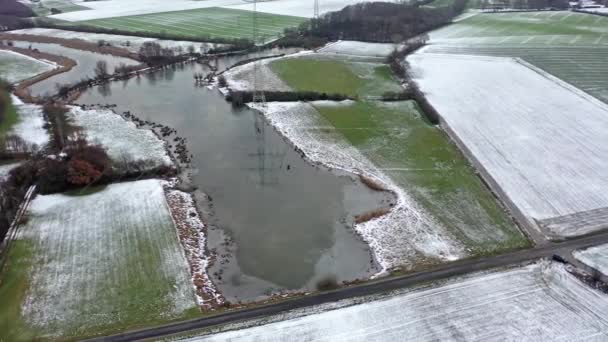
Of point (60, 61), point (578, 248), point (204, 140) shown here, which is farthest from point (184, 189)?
point (60, 61)

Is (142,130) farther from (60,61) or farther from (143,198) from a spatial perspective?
(60,61)

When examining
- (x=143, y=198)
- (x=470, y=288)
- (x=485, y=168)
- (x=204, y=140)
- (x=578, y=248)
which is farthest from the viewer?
(x=204, y=140)

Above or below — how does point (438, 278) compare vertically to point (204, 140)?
below

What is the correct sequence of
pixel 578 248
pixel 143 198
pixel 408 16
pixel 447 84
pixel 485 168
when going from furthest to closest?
pixel 408 16 → pixel 447 84 → pixel 485 168 → pixel 143 198 → pixel 578 248

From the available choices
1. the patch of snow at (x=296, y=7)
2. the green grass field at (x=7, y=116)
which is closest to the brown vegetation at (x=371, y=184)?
the green grass field at (x=7, y=116)

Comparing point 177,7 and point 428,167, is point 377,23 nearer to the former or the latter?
point 428,167

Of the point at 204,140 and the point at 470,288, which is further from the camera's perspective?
the point at 204,140

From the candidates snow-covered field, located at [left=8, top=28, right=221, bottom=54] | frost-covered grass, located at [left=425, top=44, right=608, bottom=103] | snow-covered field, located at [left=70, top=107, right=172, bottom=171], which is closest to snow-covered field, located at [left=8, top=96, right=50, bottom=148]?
snow-covered field, located at [left=70, top=107, right=172, bottom=171]

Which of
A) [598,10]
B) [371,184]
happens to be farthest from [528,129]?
[598,10]
